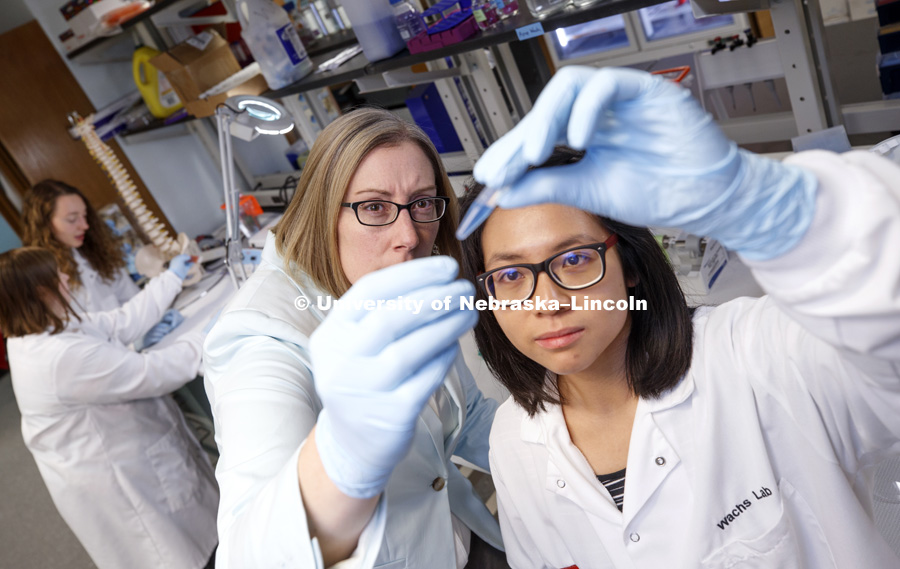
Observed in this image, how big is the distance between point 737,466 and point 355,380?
0.67m

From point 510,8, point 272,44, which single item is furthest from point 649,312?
point 272,44

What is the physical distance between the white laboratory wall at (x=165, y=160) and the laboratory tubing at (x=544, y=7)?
3238 millimetres

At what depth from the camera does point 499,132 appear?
2.38 metres

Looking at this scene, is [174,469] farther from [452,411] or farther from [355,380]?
[355,380]

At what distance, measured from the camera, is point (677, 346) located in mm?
1003

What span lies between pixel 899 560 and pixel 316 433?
38.5 inches

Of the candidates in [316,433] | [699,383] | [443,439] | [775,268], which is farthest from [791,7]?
[316,433]

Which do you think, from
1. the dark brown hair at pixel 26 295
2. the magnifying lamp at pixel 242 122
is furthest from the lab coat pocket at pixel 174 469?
the magnifying lamp at pixel 242 122

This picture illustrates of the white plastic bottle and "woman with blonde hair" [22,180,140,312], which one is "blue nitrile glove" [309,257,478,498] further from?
"woman with blonde hair" [22,180,140,312]

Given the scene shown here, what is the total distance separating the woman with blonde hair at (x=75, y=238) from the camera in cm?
290

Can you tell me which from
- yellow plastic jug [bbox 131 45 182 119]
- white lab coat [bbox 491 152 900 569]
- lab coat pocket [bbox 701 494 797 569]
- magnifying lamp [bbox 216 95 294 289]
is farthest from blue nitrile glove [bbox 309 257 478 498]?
yellow plastic jug [bbox 131 45 182 119]

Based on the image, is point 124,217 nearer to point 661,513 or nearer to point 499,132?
point 499,132

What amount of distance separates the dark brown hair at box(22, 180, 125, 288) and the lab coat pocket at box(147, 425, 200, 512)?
88cm

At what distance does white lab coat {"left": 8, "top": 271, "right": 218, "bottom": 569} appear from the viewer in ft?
7.13
